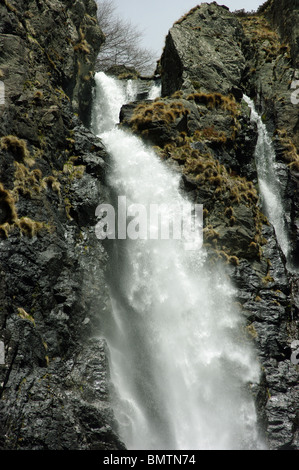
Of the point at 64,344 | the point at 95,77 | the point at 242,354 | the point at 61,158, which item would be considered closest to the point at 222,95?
the point at 95,77

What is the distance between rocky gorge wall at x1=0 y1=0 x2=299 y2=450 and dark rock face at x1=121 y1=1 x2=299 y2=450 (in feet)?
0.20

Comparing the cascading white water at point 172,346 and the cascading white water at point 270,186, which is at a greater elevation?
the cascading white water at point 270,186

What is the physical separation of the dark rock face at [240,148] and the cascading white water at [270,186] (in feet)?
1.12

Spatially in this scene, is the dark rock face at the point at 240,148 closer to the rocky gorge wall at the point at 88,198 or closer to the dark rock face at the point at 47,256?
the rocky gorge wall at the point at 88,198

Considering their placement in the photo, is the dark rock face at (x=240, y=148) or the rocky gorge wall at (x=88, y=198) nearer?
the rocky gorge wall at (x=88, y=198)

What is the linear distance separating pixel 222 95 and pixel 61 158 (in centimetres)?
968

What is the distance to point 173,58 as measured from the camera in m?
21.3

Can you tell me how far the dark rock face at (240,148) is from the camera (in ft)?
41.3

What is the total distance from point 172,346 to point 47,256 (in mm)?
4526

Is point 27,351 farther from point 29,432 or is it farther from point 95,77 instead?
point 95,77

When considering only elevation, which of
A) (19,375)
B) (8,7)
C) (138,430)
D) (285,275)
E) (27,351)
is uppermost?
(8,7)

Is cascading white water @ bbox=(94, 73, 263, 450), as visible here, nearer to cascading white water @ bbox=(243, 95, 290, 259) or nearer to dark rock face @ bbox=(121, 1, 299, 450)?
dark rock face @ bbox=(121, 1, 299, 450)

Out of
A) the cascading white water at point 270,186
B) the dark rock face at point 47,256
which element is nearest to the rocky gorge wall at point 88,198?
the dark rock face at point 47,256

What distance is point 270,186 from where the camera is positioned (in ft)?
59.0
